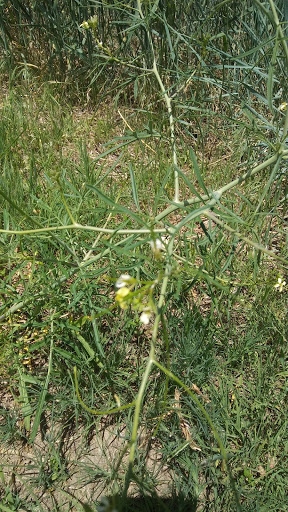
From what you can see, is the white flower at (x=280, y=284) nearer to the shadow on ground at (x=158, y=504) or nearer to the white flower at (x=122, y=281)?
the shadow on ground at (x=158, y=504)

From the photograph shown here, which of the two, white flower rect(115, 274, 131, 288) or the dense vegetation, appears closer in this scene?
white flower rect(115, 274, 131, 288)

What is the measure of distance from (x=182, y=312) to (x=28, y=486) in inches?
34.7

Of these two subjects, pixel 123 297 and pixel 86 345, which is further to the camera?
pixel 86 345

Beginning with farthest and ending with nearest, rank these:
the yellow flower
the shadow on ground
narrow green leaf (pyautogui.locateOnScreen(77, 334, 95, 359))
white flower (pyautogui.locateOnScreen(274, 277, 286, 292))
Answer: white flower (pyautogui.locateOnScreen(274, 277, 286, 292))
narrow green leaf (pyautogui.locateOnScreen(77, 334, 95, 359))
the shadow on ground
the yellow flower

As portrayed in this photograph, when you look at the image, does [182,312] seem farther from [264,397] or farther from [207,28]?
[207,28]

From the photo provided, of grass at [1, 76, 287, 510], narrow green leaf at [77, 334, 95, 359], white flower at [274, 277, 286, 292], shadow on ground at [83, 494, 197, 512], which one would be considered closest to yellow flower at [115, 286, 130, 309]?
grass at [1, 76, 287, 510]

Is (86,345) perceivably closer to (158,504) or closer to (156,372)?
(156,372)

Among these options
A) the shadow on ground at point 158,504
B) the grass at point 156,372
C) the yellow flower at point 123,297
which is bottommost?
the shadow on ground at point 158,504

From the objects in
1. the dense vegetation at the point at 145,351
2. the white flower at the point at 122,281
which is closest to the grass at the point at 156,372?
the dense vegetation at the point at 145,351

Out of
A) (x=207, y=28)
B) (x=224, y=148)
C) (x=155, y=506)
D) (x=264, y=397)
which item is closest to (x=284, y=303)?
(x=264, y=397)

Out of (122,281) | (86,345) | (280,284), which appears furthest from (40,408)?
(280,284)

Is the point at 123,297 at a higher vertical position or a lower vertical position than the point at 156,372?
higher

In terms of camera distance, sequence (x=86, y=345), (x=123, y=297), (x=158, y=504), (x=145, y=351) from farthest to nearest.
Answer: (x=145, y=351) < (x=86, y=345) < (x=158, y=504) < (x=123, y=297)

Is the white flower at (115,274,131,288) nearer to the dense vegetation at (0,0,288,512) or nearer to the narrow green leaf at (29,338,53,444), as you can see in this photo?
the dense vegetation at (0,0,288,512)
